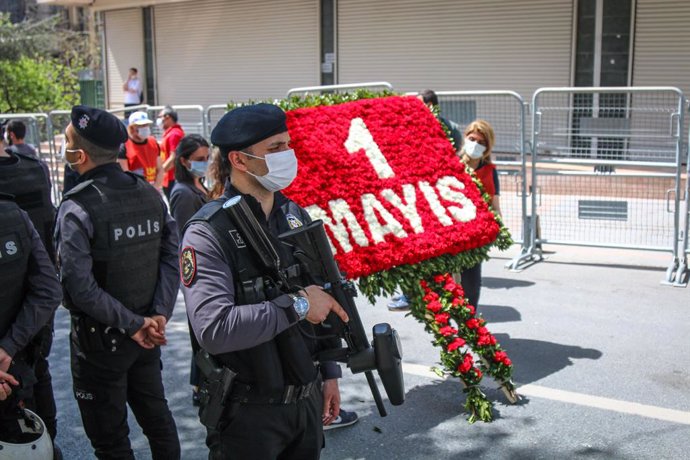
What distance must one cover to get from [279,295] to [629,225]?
24.4 ft

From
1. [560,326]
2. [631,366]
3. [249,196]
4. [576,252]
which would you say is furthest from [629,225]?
[249,196]

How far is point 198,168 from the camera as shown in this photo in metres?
5.72

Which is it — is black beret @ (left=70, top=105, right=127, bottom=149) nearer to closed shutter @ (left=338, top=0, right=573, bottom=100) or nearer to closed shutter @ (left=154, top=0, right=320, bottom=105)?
closed shutter @ (left=338, top=0, right=573, bottom=100)

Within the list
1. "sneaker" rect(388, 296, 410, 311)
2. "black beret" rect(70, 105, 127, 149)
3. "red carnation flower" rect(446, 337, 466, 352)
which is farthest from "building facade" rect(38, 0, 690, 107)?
"black beret" rect(70, 105, 127, 149)

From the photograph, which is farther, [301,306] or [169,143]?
[169,143]

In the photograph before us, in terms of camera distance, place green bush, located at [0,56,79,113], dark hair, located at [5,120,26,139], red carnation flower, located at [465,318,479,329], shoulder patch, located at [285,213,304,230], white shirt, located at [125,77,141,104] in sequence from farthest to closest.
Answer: green bush, located at [0,56,79,113]
white shirt, located at [125,77,141,104]
dark hair, located at [5,120,26,139]
red carnation flower, located at [465,318,479,329]
shoulder patch, located at [285,213,304,230]

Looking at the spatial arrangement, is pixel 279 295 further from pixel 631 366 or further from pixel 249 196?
pixel 631 366

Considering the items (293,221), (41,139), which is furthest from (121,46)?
(293,221)

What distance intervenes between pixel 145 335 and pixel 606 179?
6912 millimetres

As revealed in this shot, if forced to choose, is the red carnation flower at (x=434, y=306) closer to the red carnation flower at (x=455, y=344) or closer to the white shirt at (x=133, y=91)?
the red carnation flower at (x=455, y=344)

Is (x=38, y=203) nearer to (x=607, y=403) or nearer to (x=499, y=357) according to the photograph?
(x=499, y=357)

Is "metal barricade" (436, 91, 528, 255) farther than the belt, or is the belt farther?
"metal barricade" (436, 91, 528, 255)

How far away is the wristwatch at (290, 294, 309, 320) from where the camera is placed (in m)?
2.77

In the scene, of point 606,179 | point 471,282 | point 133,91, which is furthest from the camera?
point 133,91
